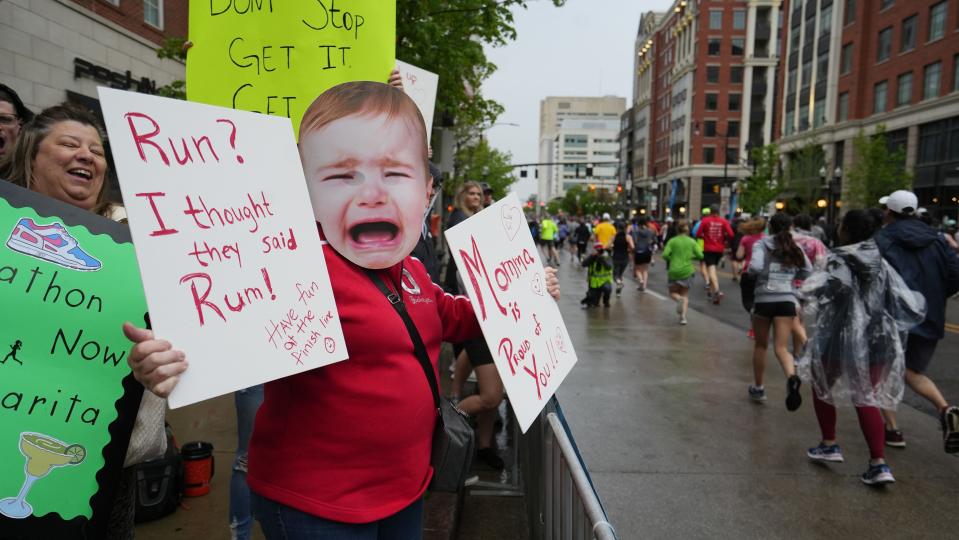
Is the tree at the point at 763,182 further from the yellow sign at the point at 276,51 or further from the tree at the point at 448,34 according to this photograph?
the yellow sign at the point at 276,51

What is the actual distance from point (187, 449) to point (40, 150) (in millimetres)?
2219

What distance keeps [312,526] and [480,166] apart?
1680 inches

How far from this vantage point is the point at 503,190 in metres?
58.2

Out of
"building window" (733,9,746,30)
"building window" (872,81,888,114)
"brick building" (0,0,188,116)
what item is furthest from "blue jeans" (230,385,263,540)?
"building window" (733,9,746,30)

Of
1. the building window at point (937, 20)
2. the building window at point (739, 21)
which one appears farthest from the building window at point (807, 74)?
the building window at point (739, 21)

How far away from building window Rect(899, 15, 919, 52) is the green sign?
42.9 metres

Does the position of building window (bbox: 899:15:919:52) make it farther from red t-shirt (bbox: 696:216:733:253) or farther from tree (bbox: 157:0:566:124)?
tree (bbox: 157:0:566:124)

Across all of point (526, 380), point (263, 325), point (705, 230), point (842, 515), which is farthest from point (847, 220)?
point (705, 230)

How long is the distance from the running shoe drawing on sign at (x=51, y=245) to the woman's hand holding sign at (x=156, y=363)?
1.25 feet

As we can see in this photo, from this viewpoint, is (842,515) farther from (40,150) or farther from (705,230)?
(705,230)

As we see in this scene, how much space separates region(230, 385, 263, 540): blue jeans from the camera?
8.84ft

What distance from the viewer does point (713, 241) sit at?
13.7m

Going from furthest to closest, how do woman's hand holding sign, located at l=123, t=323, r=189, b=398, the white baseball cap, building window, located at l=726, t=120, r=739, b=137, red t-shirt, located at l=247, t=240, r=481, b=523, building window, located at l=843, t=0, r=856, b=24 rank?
1. building window, located at l=726, t=120, r=739, b=137
2. building window, located at l=843, t=0, r=856, b=24
3. the white baseball cap
4. red t-shirt, located at l=247, t=240, r=481, b=523
5. woman's hand holding sign, located at l=123, t=323, r=189, b=398

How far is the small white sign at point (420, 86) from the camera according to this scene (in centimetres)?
359
